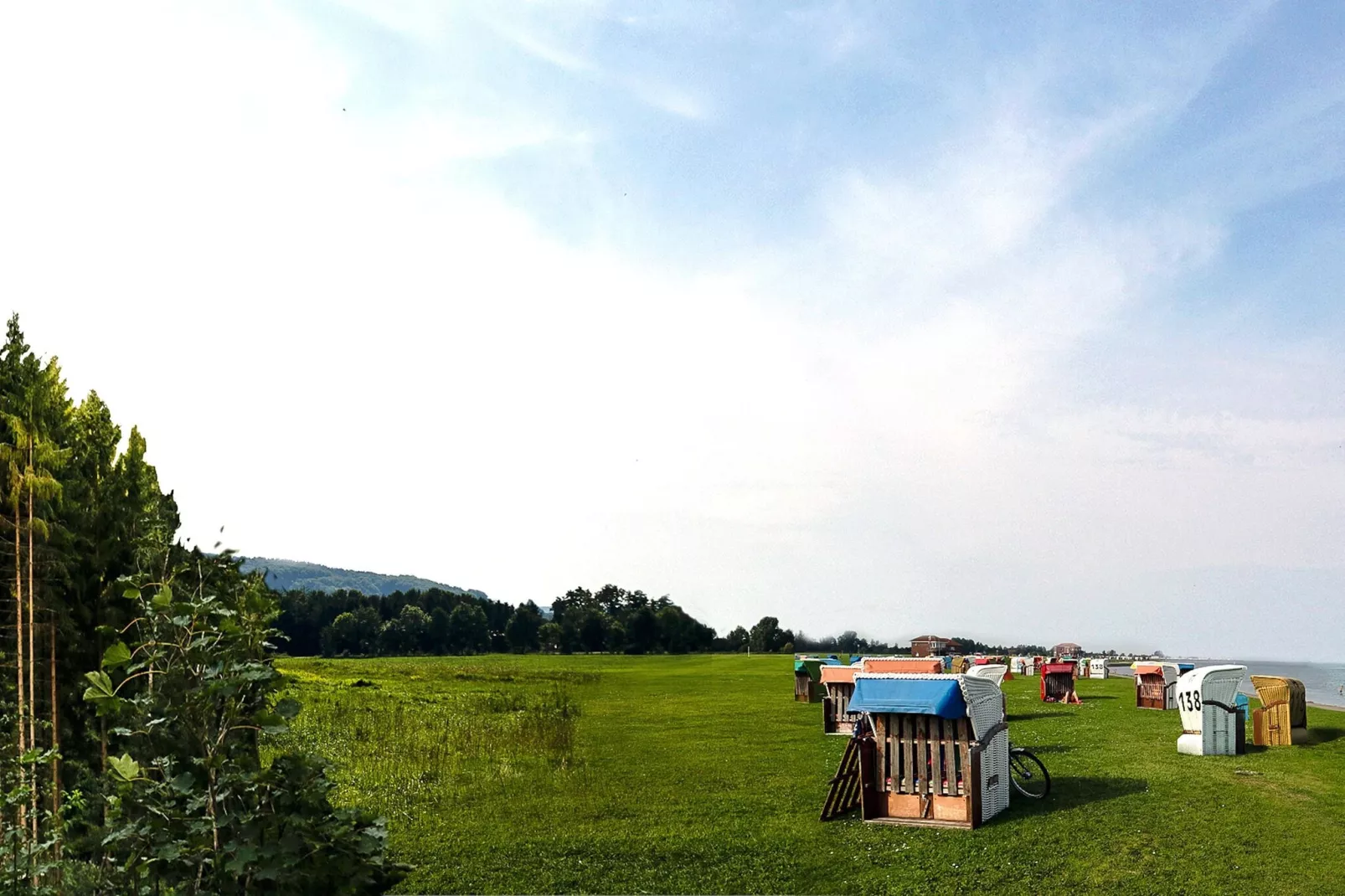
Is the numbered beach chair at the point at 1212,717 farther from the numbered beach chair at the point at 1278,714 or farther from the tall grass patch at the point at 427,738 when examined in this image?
the tall grass patch at the point at 427,738

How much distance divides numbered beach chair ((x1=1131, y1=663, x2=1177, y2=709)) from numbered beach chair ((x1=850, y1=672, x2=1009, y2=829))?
74.7 ft

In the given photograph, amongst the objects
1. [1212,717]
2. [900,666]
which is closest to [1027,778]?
[1212,717]

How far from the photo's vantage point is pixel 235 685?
5730mm

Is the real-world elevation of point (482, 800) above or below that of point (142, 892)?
below

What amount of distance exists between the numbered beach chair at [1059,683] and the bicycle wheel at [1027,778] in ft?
66.3

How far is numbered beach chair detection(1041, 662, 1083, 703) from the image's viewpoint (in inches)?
1544

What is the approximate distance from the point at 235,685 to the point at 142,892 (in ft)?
12.5

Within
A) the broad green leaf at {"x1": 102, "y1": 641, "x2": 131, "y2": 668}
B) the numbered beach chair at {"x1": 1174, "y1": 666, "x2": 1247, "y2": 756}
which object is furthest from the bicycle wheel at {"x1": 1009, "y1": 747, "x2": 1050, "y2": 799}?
the broad green leaf at {"x1": 102, "y1": 641, "x2": 131, "y2": 668}

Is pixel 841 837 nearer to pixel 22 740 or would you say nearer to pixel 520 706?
pixel 22 740

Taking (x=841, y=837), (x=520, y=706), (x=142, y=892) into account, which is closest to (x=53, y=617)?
(x=142, y=892)

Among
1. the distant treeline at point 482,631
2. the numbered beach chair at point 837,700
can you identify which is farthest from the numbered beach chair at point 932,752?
the distant treeline at point 482,631

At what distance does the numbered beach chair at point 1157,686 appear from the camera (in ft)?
121

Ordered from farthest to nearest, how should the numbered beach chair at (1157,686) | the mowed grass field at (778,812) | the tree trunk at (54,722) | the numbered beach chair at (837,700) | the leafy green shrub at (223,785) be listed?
the numbered beach chair at (1157,686)
the numbered beach chair at (837,700)
the mowed grass field at (778,812)
the tree trunk at (54,722)
the leafy green shrub at (223,785)

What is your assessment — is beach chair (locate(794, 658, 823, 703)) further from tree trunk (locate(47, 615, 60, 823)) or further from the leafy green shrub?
the leafy green shrub
